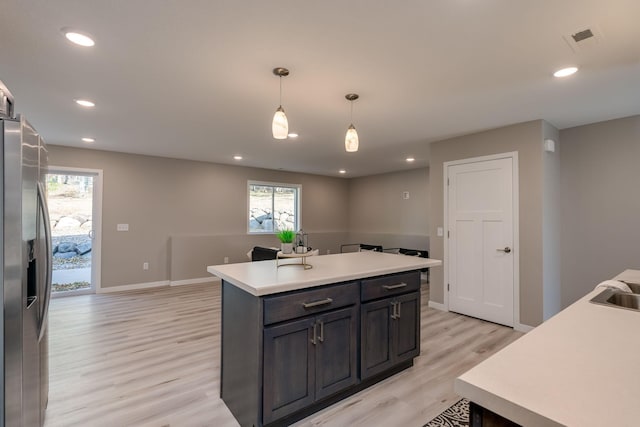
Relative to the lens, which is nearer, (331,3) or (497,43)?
(331,3)

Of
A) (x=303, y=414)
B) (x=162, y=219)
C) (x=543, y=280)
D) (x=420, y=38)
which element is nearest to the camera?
(x=420, y=38)

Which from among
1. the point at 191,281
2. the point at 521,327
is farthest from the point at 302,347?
the point at 191,281

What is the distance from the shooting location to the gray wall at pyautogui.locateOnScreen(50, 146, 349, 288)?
536 centimetres

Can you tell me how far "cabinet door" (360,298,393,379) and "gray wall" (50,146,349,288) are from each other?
4709mm

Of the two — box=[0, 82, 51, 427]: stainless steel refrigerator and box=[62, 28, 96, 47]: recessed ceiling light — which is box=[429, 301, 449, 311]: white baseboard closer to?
box=[0, 82, 51, 427]: stainless steel refrigerator

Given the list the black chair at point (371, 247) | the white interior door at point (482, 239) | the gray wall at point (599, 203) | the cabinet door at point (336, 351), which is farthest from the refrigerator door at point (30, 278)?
the black chair at point (371, 247)

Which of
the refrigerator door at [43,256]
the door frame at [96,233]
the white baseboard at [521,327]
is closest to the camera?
the refrigerator door at [43,256]

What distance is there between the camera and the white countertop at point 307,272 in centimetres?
183

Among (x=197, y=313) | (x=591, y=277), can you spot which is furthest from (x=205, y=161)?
(x=591, y=277)

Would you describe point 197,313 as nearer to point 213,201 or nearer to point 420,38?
point 213,201

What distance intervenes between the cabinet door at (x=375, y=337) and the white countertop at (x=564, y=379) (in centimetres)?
129

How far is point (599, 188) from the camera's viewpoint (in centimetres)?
363

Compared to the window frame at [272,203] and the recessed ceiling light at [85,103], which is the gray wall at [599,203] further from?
the recessed ceiling light at [85,103]

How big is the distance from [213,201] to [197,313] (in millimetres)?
2823
